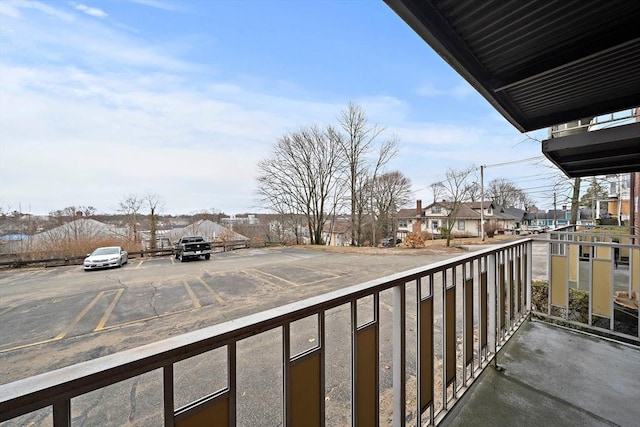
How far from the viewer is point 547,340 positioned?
8.18 ft

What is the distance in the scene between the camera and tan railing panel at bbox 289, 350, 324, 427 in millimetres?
923

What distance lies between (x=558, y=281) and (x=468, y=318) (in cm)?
202

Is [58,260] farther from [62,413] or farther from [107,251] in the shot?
[62,413]

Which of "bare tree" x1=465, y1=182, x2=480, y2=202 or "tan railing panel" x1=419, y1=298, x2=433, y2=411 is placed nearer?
"tan railing panel" x1=419, y1=298, x2=433, y2=411

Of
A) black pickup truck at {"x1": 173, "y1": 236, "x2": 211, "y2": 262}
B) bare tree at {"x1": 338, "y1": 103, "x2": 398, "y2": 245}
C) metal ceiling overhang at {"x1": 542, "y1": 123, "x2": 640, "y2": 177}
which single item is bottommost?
black pickup truck at {"x1": 173, "y1": 236, "x2": 211, "y2": 262}

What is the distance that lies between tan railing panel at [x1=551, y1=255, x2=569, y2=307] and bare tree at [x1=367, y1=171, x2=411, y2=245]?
18.3 metres

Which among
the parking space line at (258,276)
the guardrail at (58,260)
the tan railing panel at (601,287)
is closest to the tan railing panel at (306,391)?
the tan railing panel at (601,287)

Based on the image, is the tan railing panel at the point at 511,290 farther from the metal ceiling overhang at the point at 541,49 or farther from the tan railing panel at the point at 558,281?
the metal ceiling overhang at the point at 541,49

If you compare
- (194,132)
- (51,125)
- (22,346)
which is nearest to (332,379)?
(22,346)

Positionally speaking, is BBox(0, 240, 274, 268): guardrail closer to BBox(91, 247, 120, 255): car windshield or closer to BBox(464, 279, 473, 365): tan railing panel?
BBox(91, 247, 120, 255): car windshield

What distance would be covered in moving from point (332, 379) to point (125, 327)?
12.8 feet

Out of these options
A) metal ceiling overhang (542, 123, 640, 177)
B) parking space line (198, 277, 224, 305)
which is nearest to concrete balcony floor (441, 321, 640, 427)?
metal ceiling overhang (542, 123, 640, 177)

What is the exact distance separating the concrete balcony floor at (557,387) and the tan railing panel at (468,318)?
0.25 metres

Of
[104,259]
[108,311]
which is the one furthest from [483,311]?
[104,259]
